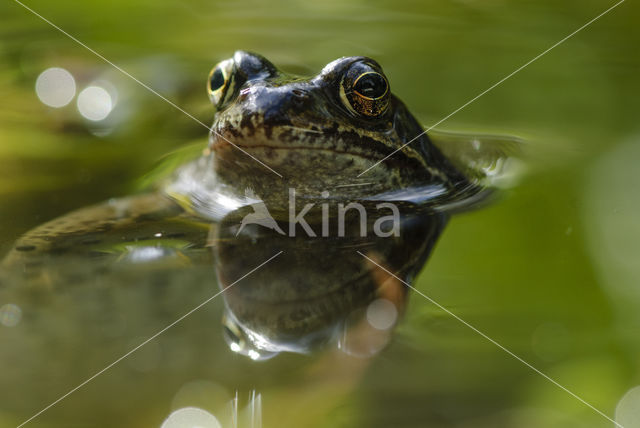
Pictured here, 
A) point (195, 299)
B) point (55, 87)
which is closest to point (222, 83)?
point (195, 299)

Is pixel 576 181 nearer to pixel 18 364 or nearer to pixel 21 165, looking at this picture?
pixel 18 364

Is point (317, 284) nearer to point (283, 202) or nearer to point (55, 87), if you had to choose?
point (283, 202)

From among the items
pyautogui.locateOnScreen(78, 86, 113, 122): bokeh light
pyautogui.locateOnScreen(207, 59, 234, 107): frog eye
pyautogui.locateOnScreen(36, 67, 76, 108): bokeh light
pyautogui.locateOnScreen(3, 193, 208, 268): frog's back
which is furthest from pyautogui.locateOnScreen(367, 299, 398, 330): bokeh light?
pyautogui.locateOnScreen(36, 67, 76, 108): bokeh light

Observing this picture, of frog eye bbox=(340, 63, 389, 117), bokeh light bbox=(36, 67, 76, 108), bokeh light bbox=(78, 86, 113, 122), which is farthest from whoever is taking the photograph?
bokeh light bbox=(36, 67, 76, 108)

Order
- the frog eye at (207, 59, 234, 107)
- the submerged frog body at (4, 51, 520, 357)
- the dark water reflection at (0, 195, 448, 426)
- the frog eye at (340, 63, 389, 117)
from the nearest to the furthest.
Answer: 1. the dark water reflection at (0, 195, 448, 426)
2. the submerged frog body at (4, 51, 520, 357)
3. the frog eye at (340, 63, 389, 117)
4. the frog eye at (207, 59, 234, 107)

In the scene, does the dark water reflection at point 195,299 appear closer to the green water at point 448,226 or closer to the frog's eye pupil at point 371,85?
the green water at point 448,226

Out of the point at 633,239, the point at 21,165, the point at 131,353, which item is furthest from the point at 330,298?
the point at 21,165

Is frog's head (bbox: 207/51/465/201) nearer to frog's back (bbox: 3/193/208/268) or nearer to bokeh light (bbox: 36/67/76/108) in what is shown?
frog's back (bbox: 3/193/208/268)

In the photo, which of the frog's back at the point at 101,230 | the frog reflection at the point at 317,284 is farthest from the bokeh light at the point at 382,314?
the frog's back at the point at 101,230
